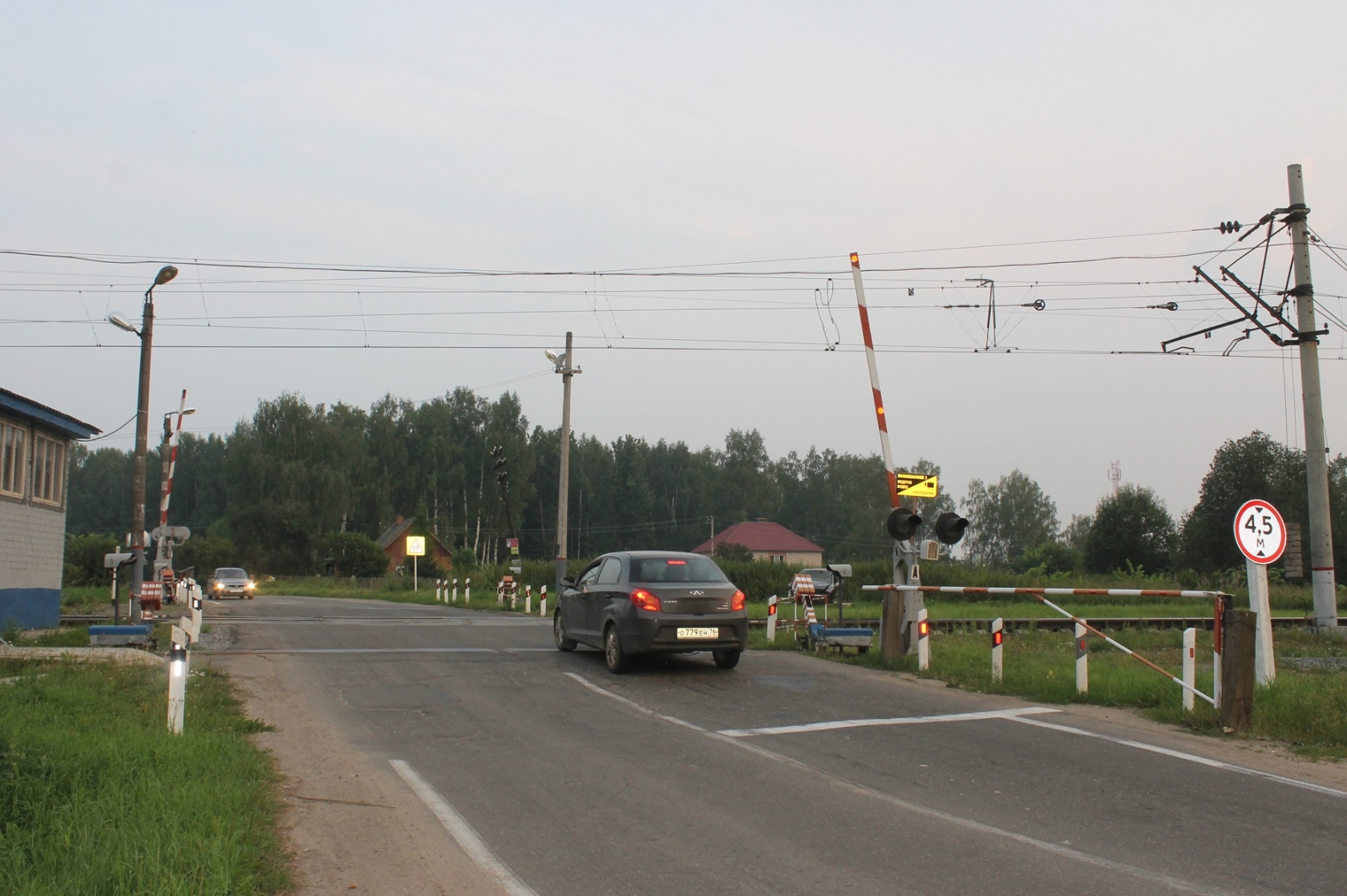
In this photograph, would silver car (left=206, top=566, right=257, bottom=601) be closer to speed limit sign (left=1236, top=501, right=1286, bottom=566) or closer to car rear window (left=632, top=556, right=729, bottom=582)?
car rear window (left=632, top=556, right=729, bottom=582)

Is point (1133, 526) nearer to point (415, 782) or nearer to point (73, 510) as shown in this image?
point (415, 782)

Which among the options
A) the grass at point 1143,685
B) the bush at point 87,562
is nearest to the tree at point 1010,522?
the bush at point 87,562

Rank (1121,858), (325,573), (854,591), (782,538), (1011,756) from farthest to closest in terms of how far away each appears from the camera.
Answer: (782,538) < (325,573) < (854,591) < (1011,756) < (1121,858)

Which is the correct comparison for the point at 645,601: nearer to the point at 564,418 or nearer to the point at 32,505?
the point at 32,505

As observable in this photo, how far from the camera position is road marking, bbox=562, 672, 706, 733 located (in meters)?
10.2

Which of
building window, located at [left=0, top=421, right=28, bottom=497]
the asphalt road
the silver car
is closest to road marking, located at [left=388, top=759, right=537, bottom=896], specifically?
the asphalt road

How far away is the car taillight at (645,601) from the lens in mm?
13594

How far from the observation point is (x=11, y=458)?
21188mm

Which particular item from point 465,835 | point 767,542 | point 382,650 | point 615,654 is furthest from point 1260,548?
point 767,542

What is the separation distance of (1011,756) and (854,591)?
41884mm

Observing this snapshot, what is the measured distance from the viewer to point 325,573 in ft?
255

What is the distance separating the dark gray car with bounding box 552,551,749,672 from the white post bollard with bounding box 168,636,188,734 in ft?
20.2

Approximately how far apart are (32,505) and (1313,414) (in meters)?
27.4

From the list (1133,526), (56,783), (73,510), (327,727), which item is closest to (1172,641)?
(327,727)
